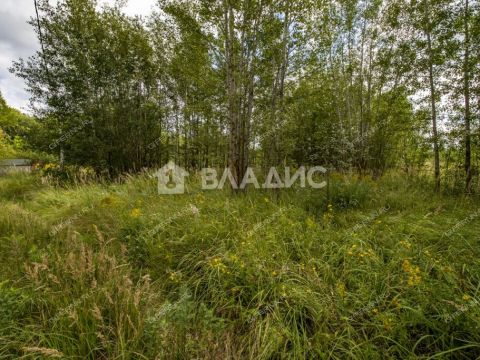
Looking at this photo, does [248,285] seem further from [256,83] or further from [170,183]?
[256,83]

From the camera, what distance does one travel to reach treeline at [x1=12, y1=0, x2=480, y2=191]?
482cm

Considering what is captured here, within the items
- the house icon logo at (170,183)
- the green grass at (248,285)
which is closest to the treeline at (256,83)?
the house icon logo at (170,183)

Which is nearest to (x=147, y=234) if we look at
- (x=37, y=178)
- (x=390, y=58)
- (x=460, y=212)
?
(x=460, y=212)

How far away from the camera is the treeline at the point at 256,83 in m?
4.82

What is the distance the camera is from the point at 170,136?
1088 cm

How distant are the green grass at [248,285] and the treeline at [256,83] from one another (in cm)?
252

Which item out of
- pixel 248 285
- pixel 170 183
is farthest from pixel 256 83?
pixel 248 285

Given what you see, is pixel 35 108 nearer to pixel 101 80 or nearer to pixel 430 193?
pixel 101 80

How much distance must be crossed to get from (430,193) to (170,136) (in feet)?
32.1

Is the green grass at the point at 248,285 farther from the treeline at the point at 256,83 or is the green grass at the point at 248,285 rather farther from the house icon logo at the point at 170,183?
the treeline at the point at 256,83

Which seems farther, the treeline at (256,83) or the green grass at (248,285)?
the treeline at (256,83)

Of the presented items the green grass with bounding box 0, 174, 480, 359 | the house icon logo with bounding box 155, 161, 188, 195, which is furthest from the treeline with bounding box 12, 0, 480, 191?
the green grass with bounding box 0, 174, 480, 359

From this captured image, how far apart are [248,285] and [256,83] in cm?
629

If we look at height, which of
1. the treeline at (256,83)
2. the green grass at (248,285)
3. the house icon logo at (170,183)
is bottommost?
the green grass at (248,285)
